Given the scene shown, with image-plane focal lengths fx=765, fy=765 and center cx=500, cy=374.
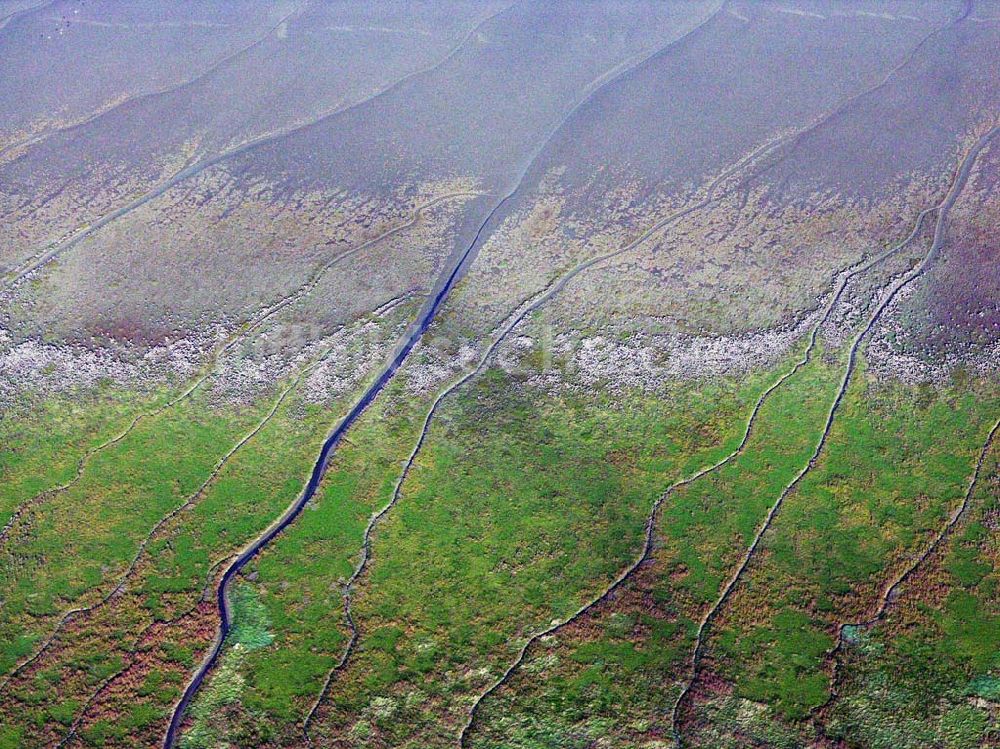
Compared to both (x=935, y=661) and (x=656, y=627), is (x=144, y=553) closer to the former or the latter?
(x=656, y=627)

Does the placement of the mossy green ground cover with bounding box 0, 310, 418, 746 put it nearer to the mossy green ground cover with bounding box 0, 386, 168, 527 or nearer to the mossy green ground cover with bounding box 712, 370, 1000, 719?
the mossy green ground cover with bounding box 0, 386, 168, 527

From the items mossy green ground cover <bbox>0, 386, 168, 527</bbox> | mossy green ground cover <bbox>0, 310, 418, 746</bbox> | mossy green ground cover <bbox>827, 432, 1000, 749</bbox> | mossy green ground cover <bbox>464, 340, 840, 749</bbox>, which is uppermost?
mossy green ground cover <bbox>0, 386, 168, 527</bbox>

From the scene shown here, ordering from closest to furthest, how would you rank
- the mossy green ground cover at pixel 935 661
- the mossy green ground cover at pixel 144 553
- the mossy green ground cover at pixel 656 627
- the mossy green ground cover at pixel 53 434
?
1. the mossy green ground cover at pixel 935 661
2. the mossy green ground cover at pixel 656 627
3. the mossy green ground cover at pixel 144 553
4. the mossy green ground cover at pixel 53 434

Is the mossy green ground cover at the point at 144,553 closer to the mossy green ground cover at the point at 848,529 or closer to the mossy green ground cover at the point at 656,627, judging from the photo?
the mossy green ground cover at the point at 656,627

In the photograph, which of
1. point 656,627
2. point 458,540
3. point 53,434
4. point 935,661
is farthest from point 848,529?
point 53,434

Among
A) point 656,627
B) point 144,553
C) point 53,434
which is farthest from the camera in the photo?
point 53,434

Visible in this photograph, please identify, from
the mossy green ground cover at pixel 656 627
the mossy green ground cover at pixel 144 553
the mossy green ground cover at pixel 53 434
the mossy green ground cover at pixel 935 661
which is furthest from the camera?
the mossy green ground cover at pixel 53 434

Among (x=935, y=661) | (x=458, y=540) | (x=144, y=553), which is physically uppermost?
(x=144, y=553)

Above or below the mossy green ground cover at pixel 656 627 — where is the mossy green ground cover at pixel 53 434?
above

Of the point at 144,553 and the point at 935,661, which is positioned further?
the point at 144,553

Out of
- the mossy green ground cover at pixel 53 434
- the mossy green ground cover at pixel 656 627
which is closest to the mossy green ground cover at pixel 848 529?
the mossy green ground cover at pixel 656 627

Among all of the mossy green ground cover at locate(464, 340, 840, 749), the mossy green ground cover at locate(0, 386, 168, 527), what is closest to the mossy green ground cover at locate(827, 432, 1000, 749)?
the mossy green ground cover at locate(464, 340, 840, 749)

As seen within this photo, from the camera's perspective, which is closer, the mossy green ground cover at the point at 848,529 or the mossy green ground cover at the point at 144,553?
the mossy green ground cover at the point at 144,553

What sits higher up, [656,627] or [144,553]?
[144,553]
